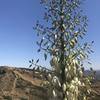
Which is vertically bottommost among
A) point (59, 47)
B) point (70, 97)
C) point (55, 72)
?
point (70, 97)

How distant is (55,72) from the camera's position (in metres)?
12.0

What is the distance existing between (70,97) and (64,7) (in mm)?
3395

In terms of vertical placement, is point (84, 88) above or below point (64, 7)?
below

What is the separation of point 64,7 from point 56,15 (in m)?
0.44

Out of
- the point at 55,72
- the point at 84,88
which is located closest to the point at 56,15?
the point at 55,72

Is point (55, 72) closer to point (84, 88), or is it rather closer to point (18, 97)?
point (84, 88)


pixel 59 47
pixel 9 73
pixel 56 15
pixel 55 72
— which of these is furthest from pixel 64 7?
pixel 9 73

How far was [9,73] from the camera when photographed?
192 ft

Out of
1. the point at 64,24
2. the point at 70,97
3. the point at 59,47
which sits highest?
A: the point at 64,24

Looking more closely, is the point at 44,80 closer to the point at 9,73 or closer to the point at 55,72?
the point at 55,72

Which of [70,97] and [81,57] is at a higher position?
[81,57]

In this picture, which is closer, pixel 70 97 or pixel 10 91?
pixel 70 97

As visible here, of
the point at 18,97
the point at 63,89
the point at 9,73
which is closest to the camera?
the point at 63,89

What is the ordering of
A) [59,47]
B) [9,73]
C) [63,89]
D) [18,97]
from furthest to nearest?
1. [9,73]
2. [18,97]
3. [59,47]
4. [63,89]
